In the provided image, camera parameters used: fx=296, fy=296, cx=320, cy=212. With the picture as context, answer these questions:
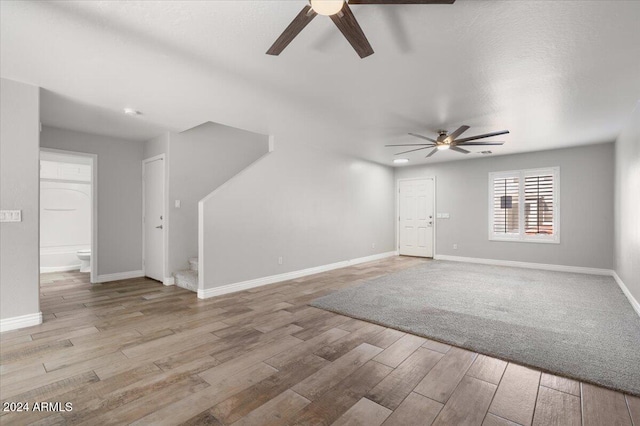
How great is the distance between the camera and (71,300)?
409 cm

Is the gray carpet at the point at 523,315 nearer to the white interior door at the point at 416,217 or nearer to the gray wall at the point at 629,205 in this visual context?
the gray wall at the point at 629,205

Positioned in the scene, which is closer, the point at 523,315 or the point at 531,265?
the point at 523,315

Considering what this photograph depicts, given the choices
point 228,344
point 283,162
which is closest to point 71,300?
point 228,344

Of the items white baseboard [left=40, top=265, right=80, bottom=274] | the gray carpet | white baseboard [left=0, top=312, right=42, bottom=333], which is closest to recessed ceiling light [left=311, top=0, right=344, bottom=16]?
the gray carpet

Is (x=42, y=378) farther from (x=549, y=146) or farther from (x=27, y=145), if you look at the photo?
(x=549, y=146)

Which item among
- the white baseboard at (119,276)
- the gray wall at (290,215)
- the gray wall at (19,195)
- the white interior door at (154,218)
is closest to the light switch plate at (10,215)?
the gray wall at (19,195)

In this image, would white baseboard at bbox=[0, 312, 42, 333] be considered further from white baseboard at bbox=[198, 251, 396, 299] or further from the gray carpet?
the gray carpet

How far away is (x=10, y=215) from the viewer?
3.05m

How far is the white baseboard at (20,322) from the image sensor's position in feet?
9.75

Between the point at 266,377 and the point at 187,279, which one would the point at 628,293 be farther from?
the point at 187,279

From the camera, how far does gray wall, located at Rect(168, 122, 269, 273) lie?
5.02m

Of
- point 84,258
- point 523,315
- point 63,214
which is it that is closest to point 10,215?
point 84,258

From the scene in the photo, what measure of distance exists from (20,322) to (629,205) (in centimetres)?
751

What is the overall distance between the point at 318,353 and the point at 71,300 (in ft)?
12.3
